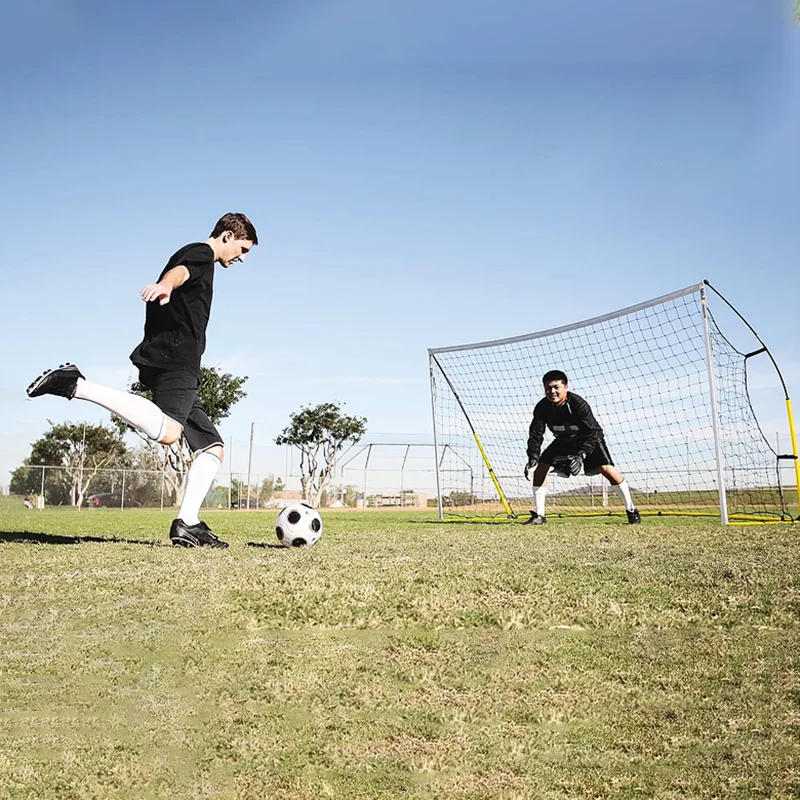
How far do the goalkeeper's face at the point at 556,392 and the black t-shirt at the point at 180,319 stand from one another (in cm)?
644

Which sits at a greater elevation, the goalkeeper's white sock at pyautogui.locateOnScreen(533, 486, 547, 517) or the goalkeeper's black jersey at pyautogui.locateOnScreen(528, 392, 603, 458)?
the goalkeeper's black jersey at pyautogui.locateOnScreen(528, 392, 603, 458)

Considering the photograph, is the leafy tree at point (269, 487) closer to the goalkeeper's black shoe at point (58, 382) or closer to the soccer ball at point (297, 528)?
the soccer ball at point (297, 528)

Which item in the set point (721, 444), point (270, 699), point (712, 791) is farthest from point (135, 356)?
point (721, 444)

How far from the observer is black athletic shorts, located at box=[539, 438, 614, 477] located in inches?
474

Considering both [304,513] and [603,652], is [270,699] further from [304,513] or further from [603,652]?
[304,513]

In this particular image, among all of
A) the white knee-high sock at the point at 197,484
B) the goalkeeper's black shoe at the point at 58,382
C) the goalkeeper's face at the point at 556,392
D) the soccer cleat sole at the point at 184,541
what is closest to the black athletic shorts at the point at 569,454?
the goalkeeper's face at the point at 556,392

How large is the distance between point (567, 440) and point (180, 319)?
23.6ft

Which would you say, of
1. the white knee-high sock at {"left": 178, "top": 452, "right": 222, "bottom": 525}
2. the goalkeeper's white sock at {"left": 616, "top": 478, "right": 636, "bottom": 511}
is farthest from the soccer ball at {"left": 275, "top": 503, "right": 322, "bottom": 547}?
the goalkeeper's white sock at {"left": 616, "top": 478, "right": 636, "bottom": 511}

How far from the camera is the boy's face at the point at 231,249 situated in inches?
277

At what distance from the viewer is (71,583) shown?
4809 millimetres

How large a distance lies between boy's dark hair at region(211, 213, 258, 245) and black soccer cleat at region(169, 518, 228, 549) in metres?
2.54

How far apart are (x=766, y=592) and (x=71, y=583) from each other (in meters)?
3.94

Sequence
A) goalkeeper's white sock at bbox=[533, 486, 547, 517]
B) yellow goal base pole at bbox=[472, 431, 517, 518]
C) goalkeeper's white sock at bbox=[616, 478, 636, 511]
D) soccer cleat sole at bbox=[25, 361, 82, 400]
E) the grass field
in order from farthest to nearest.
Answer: yellow goal base pole at bbox=[472, 431, 517, 518], goalkeeper's white sock at bbox=[533, 486, 547, 517], goalkeeper's white sock at bbox=[616, 478, 636, 511], soccer cleat sole at bbox=[25, 361, 82, 400], the grass field

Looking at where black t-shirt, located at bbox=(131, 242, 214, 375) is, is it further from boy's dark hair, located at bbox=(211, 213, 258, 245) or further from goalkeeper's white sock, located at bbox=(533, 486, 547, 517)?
goalkeeper's white sock, located at bbox=(533, 486, 547, 517)
